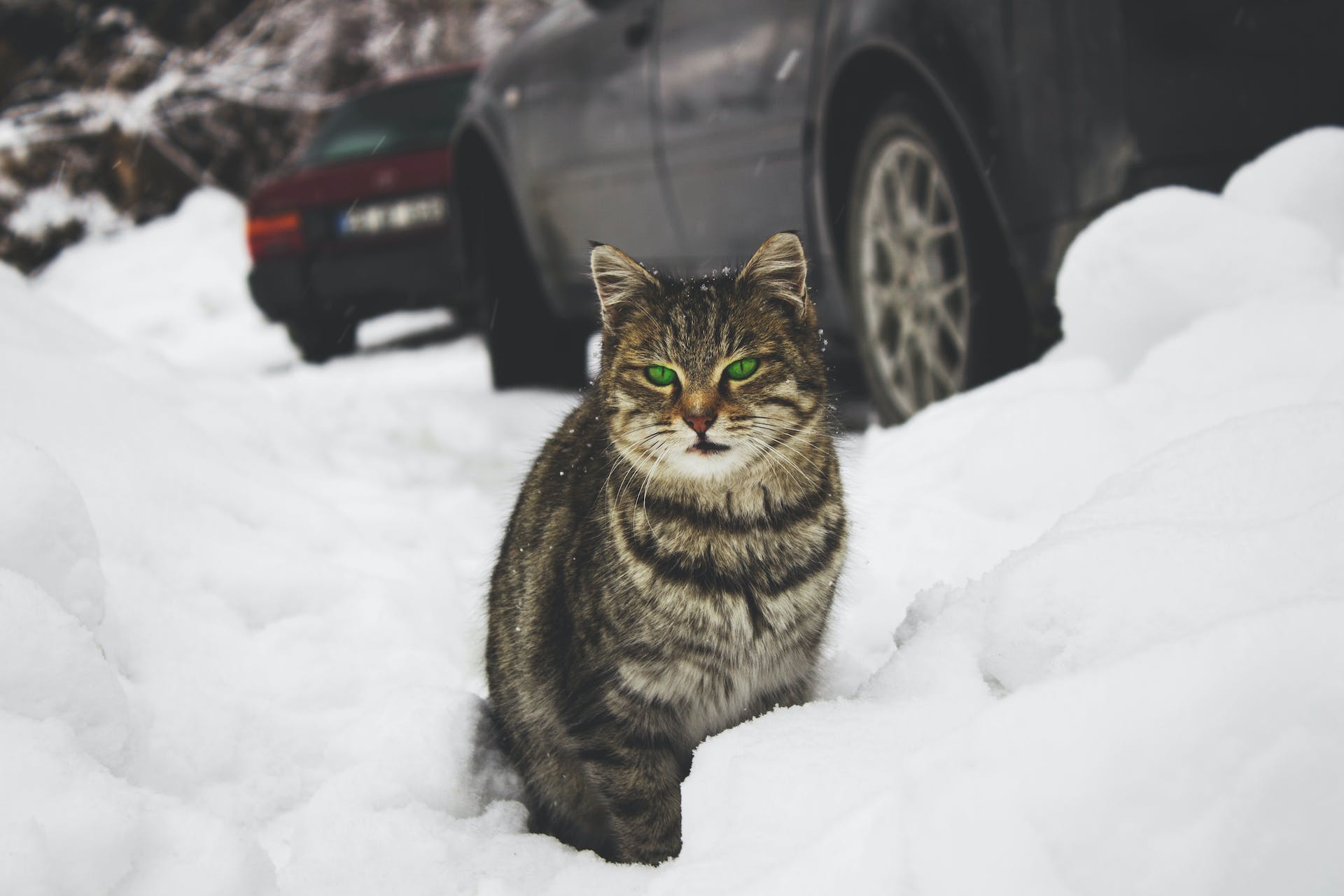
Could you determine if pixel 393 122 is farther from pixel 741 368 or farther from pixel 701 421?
pixel 701 421

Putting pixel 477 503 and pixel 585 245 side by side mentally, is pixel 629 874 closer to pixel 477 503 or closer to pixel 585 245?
pixel 477 503

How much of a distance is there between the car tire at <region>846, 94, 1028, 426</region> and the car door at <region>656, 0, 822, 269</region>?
0.28 metres

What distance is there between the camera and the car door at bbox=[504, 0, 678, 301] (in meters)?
4.45

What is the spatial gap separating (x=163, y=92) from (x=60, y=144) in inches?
55.2

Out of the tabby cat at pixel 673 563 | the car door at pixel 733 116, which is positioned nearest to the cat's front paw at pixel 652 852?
the tabby cat at pixel 673 563

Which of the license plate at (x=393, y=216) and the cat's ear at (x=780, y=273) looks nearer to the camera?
the cat's ear at (x=780, y=273)

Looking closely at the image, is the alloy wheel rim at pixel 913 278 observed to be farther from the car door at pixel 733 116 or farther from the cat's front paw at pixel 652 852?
the cat's front paw at pixel 652 852

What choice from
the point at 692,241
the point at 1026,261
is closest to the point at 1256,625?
the point at 1026,261

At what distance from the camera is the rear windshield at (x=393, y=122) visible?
8172 millimetres

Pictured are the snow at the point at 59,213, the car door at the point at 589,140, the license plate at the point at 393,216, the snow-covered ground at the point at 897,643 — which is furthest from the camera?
the snow at the point at 59,213

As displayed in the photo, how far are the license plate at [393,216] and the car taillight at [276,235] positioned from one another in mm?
298

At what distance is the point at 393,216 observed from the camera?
7.85m

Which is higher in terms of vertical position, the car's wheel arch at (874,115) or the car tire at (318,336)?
the car's wheel arch at (874,115)

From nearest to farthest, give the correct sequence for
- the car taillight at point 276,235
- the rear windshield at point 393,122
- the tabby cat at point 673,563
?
the tabby cat at point 673,563 → the car taillight at point 276,235 → the rear windshield at point 393,122
